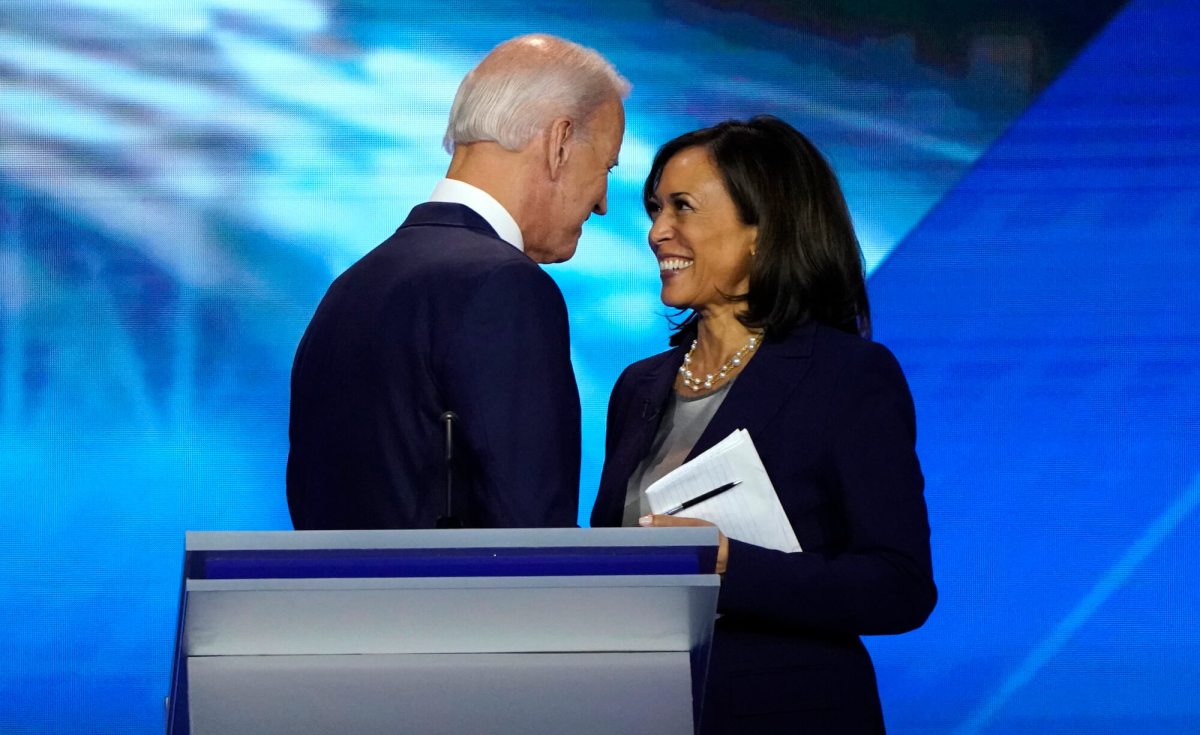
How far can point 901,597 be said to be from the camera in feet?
6.86

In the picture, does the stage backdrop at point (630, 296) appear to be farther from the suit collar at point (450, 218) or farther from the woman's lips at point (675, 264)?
the suit collar at point (450, 218)

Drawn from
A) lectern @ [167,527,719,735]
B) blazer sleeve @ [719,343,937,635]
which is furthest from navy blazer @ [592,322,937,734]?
lectern @ [167,527,719,735]

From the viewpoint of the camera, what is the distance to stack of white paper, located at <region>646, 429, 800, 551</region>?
6.82 ft

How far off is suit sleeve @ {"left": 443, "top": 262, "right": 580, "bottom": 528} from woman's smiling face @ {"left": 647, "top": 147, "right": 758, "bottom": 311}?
0.58 m

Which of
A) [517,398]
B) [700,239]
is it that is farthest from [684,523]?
[700,239]

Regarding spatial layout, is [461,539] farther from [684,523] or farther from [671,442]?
[671,442]

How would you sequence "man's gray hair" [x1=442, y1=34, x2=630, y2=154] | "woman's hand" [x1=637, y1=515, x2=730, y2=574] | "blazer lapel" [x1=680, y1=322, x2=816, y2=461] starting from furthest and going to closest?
"blazer lapel" [x1=680, y1=322, x2=816, y2=461] < "man's gray hair" [x1=442, y1=34, x2=630, y2=154] < "woman's hand" [x1=637, y1=515, x2=730, y2=574]

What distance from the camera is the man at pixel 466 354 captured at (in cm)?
184

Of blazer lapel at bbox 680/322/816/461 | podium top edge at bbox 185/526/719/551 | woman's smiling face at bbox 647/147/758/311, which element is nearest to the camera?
podium top edge at bbox 185/526/719/551

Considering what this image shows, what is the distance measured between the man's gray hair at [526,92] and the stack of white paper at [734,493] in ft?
1.58

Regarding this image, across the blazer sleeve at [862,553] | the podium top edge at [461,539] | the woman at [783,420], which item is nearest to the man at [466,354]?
the woman at [783,420]

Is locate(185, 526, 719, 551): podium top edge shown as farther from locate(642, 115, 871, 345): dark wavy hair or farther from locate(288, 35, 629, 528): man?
locate(642, 115, 871, 345): dark wavy hair

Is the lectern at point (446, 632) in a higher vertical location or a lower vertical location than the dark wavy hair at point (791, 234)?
lower

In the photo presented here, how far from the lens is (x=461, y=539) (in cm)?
124
